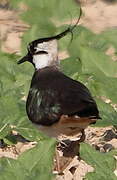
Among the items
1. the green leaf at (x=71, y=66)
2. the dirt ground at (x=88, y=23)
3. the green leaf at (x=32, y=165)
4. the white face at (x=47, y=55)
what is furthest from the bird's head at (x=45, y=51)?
the green leaf at (x=32, y=165)

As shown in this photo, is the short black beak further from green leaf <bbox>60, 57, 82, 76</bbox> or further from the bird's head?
green leaf <bbox>60, 57, 82, 76</bbox>

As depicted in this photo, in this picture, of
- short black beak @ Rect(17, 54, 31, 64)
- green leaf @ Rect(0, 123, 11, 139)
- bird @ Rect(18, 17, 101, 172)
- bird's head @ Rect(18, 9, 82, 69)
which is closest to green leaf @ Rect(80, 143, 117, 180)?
bird @ Rect(18, 17, 101, 172)

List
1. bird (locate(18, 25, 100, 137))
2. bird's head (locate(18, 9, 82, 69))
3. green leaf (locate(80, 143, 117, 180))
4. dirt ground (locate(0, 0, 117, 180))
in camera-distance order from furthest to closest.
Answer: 1. dirt ground (locate(0, 0, 117, 180))
2. bird's head (locate(18, 9, 82, 69))
3. bird (locate(18, 25, 100, 137))
4. green leaf (locate(80, 143, 117, 180))

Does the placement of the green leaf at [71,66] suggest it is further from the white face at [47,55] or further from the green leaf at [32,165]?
the green leaf at [32,165]

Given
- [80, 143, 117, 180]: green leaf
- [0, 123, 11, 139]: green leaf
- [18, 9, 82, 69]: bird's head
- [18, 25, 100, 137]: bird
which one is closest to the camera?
[80, 143, 117, 180]: green leaf

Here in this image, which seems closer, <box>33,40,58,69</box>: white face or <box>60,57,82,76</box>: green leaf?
A: <box>33,40,58,69</box>: white face

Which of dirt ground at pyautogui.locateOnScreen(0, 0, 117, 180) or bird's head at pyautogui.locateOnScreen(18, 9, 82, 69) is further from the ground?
bird's head at pyautogui.locateOnScreen(18, 9, 82, 69)

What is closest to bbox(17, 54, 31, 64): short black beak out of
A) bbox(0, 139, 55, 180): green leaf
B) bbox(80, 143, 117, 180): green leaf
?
bbox(0, 139, 55, 180): green leaf

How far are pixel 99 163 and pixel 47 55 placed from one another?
1.53 metres

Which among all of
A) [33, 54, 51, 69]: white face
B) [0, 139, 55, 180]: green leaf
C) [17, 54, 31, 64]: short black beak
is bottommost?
[17, 54, 31, 64]: short black beak

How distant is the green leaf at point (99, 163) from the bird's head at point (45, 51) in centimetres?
139

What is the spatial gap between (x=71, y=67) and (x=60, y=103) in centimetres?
112

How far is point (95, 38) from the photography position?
5797 millimetres

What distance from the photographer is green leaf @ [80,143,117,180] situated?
3469mm
